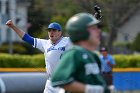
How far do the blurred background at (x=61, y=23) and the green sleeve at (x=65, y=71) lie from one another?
617mm

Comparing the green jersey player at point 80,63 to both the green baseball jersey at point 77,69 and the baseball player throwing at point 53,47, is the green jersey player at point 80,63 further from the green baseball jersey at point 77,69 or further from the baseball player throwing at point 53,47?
the baseball player throwing at point 53,47

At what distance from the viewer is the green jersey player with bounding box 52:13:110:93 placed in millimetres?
5340

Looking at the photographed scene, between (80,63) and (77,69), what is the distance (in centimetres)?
6

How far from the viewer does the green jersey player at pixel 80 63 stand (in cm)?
534

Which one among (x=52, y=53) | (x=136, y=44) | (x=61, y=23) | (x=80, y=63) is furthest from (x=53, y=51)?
(x=136, y=44)

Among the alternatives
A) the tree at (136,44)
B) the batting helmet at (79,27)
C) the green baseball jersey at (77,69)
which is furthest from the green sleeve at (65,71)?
the tree at (136,44)

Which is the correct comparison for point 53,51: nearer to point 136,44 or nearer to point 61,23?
point 61,23

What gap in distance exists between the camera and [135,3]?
4097 centimetres

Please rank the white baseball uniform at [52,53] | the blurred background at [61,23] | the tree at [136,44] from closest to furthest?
the white baseball uniform at [52,53], the blurred background at [61,23], the tree at [136,44]

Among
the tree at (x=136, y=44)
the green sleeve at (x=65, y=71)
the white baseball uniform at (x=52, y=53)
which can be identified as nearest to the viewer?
the green sleeve at (x=65, y=71)

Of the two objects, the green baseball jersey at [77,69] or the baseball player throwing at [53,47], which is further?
the baseball player throwing at [53,47]

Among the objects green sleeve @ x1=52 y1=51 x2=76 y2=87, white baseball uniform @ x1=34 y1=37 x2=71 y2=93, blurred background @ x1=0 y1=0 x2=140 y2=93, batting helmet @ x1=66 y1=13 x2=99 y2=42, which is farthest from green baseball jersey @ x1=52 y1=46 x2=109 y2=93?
white baseball uniform @ x1=34 y1=37 x2=71 y2=93

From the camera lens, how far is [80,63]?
540cm

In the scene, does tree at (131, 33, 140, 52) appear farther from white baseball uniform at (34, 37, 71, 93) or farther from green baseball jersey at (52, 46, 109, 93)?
green baseball jersey at (52, 46, 109, 93)
